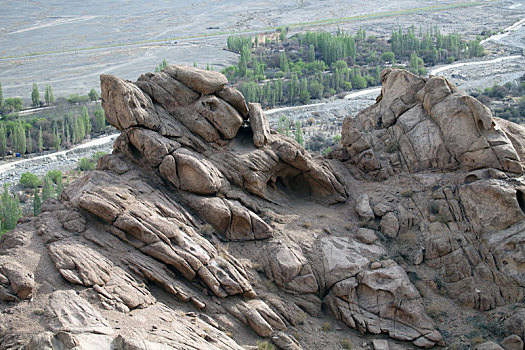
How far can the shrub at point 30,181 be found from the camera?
81.2 metres

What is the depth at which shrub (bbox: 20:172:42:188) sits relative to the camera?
3199 inches

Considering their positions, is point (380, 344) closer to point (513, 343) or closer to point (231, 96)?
point (513, 343)

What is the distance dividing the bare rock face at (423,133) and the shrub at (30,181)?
170ft

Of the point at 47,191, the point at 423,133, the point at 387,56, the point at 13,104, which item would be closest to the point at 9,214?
the point at 47,191

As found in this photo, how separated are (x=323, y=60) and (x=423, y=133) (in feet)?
386

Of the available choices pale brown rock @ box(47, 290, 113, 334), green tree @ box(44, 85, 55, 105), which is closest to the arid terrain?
pale brown rock @ box(47, 290, 113, 334)

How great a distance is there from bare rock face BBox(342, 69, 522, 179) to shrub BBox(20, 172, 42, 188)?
170ft

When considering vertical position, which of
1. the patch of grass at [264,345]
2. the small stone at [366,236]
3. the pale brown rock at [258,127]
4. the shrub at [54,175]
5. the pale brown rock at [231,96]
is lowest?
the shrub at [54,175]

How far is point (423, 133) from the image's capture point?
38562 millimetres

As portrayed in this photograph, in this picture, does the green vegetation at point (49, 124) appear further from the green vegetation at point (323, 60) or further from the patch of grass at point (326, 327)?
the patch of grass at point (326, 327)

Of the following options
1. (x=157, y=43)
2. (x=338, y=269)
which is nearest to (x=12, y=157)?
(x=338, y=269)

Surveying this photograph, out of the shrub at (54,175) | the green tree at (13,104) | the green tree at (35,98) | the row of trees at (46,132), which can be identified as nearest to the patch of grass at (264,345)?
the shrub at (54,175)

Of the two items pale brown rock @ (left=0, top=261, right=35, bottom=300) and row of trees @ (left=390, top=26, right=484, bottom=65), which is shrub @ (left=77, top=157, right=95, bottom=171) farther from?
row of trees @ (left=390, top=26, right=484, bottom=65)

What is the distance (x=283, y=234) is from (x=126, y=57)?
141 metres
